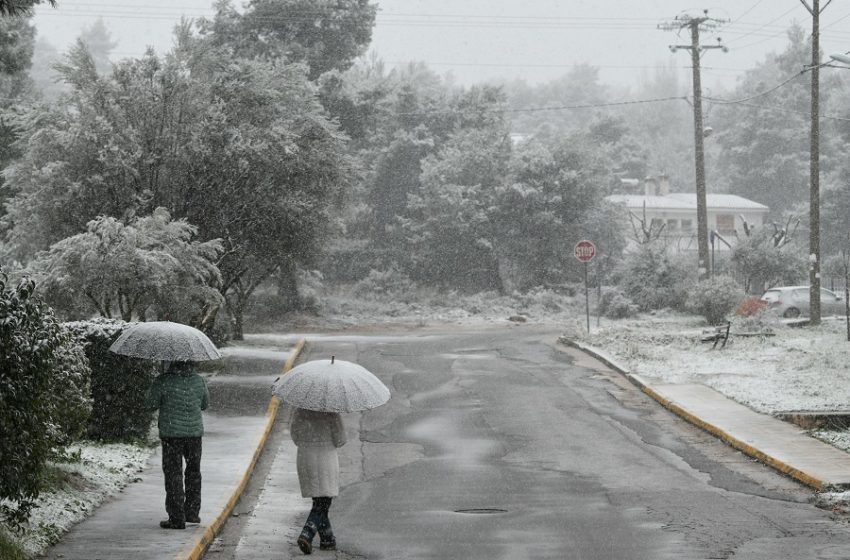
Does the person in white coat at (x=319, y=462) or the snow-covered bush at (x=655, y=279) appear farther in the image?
the snow-covered bush at (x=655, y=279)

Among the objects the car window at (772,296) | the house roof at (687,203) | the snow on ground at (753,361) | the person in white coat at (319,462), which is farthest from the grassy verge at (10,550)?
the house roof at (687,203)

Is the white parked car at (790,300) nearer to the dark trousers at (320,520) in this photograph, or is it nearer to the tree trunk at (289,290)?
the tree trunk at (289,290)

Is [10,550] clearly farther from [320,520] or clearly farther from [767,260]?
[767,260]

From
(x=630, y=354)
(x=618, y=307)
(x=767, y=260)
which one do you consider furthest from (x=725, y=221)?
(x=630, y=354)

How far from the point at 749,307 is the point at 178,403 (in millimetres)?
29492

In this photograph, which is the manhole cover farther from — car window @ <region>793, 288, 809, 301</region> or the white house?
the white house

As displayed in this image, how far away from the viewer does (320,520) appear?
32.0ft

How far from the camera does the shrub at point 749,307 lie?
3603cm

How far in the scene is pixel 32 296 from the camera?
8.52 m

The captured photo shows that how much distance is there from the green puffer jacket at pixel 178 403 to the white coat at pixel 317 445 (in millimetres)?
998

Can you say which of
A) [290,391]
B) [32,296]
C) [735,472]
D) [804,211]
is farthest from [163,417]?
[804,211]

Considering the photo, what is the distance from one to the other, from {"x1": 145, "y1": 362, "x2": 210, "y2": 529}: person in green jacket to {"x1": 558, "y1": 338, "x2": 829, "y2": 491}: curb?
22.7ft

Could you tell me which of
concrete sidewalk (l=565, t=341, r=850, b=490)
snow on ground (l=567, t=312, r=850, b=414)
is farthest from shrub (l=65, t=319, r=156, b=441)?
snow on ground (l=567, t=312, r=850, b=414)

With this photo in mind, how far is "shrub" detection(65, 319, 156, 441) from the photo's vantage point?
14.1 meters
